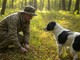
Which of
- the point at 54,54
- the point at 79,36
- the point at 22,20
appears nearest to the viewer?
the point at 79,36

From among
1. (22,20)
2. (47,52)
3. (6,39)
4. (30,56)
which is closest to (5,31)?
(6,39)

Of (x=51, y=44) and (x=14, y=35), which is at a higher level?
(x=14, y=35)

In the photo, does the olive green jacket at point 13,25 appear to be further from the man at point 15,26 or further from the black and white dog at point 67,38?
the black and white dog at point 67,38

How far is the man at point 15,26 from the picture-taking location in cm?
688

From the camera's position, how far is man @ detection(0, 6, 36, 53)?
688 centimetres

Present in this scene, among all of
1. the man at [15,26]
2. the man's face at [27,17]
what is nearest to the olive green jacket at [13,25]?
the man at [15,26]

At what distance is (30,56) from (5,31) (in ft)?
4.32

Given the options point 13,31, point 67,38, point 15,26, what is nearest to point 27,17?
point 15,26

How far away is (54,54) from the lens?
26.8ft

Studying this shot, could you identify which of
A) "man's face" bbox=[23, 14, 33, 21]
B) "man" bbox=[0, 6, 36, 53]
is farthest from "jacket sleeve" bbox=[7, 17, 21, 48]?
"man's face" bbox=[23, 14, 33, 21]

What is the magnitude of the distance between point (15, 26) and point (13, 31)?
190mm

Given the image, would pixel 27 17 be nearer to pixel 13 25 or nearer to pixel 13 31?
pixel 13 25

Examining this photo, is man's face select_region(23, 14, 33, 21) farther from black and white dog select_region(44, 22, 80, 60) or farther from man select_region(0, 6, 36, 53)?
black and white dog select_region(44, 22, 80, 60)

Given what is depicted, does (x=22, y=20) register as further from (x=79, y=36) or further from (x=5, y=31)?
(x=79, y=36)
